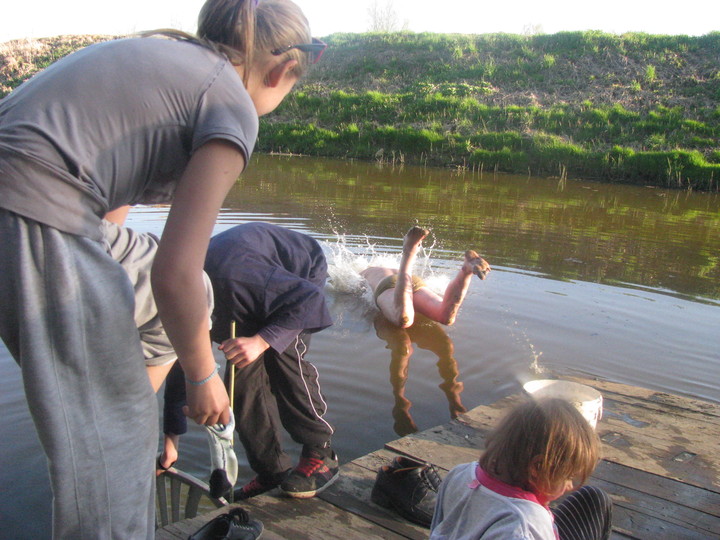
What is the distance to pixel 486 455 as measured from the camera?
1.85m

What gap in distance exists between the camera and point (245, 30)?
1.73 m

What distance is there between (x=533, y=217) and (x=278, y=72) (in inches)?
429

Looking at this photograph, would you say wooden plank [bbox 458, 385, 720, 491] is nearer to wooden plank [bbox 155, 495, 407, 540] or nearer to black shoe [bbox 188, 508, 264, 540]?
wooden plank [bbox 155, 495, 407, 540]

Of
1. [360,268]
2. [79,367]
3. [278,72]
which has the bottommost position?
[360,268]

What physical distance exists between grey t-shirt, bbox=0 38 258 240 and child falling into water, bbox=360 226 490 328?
147 inches

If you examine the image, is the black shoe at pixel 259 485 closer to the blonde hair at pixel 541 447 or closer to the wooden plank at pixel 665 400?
the blonde hair at pixel 541 447

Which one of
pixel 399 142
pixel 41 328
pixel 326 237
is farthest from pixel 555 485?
pixel 399 142

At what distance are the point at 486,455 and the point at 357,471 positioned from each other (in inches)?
51.4

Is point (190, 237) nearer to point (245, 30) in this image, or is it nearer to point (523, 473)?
point (245, 30)

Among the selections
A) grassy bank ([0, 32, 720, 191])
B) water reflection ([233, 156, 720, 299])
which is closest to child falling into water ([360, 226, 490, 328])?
water reflection ([233, 156, 720, 299])

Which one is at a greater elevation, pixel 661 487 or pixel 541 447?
pixel 541 447

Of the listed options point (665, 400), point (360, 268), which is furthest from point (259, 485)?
point (360, 268)

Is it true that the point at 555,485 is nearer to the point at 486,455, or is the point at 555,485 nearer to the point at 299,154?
the point at 486,455

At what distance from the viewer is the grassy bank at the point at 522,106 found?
2100 cm
